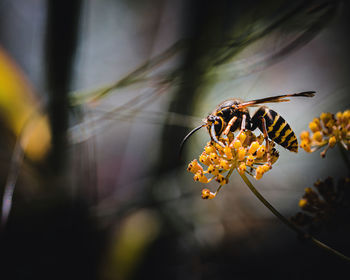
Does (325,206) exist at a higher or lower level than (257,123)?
lower

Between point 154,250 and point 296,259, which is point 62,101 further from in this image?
point 296,259

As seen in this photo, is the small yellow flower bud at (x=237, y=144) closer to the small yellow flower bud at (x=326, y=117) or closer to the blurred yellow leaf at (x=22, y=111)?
the small yellow flower bud at (x=326, y=117)

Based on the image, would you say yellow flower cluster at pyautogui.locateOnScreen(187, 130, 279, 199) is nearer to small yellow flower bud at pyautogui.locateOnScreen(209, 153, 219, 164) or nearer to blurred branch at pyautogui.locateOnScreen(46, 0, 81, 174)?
small yellow flower bud at pyautogui.locateOnScreen(209, 153, 219, 164)

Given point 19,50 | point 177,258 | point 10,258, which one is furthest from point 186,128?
point 19,50

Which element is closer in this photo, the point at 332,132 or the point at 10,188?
the point at 332,132

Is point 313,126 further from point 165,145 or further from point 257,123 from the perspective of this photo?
point 165,145

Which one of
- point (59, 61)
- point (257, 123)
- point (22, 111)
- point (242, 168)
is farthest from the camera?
point (22, 111)

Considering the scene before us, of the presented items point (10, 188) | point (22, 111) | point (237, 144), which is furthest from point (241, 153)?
point (22, 111)

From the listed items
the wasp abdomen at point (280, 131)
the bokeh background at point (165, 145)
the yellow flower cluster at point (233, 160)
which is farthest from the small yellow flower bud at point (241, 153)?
the bokeh background at point (165, 145)
